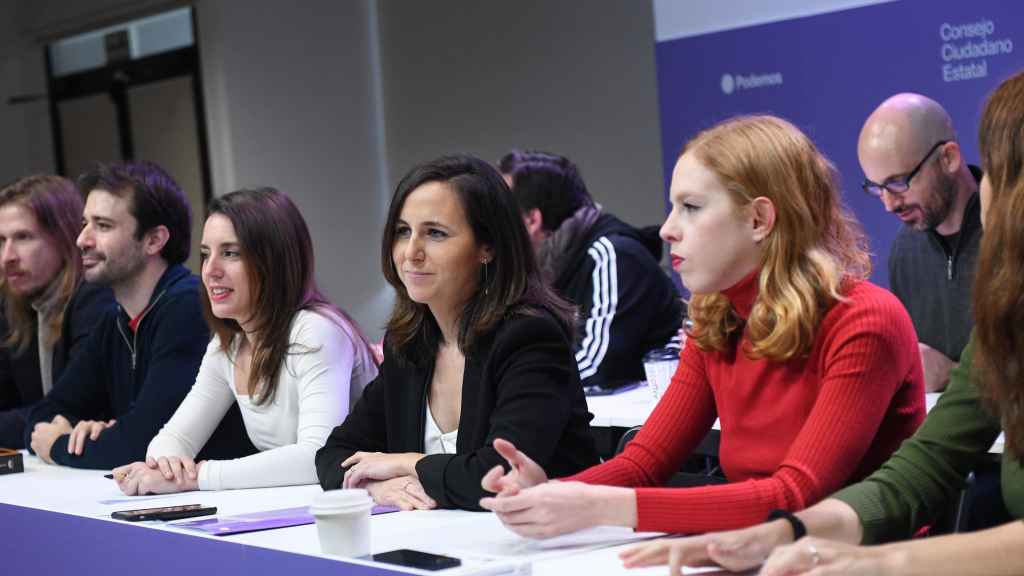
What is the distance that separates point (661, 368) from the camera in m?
3.47

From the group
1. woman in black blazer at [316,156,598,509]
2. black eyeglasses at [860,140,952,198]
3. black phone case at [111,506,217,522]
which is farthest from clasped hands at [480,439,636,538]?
black eyeglasses at [860,140,952,198]

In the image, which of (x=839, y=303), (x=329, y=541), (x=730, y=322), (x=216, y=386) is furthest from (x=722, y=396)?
(x=216, y=386)

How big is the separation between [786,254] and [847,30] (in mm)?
3039

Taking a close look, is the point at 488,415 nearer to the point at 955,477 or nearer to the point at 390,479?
the point at 390,479

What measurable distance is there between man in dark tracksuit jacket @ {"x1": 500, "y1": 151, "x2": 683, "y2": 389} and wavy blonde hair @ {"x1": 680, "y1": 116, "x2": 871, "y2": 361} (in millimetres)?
2097

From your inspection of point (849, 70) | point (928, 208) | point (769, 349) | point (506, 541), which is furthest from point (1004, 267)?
point (849, 70)

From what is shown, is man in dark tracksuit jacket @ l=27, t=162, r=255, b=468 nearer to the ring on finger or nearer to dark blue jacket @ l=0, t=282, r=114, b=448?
dark blue jacket @ l=0, t=282, r=114, b=448

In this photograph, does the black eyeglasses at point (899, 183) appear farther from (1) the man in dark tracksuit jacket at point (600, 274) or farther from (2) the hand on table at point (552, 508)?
(2) the hand on table at point (552, 508)

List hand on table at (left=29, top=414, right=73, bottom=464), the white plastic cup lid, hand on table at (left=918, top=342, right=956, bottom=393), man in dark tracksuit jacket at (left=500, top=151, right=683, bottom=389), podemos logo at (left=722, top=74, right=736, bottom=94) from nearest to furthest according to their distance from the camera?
1. the white plastic cup lid
2. hand on table at (left=918, top=342, right=956, bottom=393)
3. hand on table at (left=29, top=414, right=73, bottom=464)
4. man in dark tracksuit jacket at (left=500, top=151, right=683, bottom=389)
5. podemos logo at (left=722, top=74, right=736, bottom=94)

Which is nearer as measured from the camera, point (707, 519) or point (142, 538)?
point (707, 519)

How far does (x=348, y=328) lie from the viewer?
310cm

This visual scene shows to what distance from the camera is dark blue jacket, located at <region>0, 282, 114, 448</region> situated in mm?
3877

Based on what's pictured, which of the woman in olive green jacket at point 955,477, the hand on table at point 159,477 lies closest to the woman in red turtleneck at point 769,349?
the woman in olive green jacket at point 955,477

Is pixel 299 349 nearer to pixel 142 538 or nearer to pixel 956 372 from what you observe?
pixel 142 538
